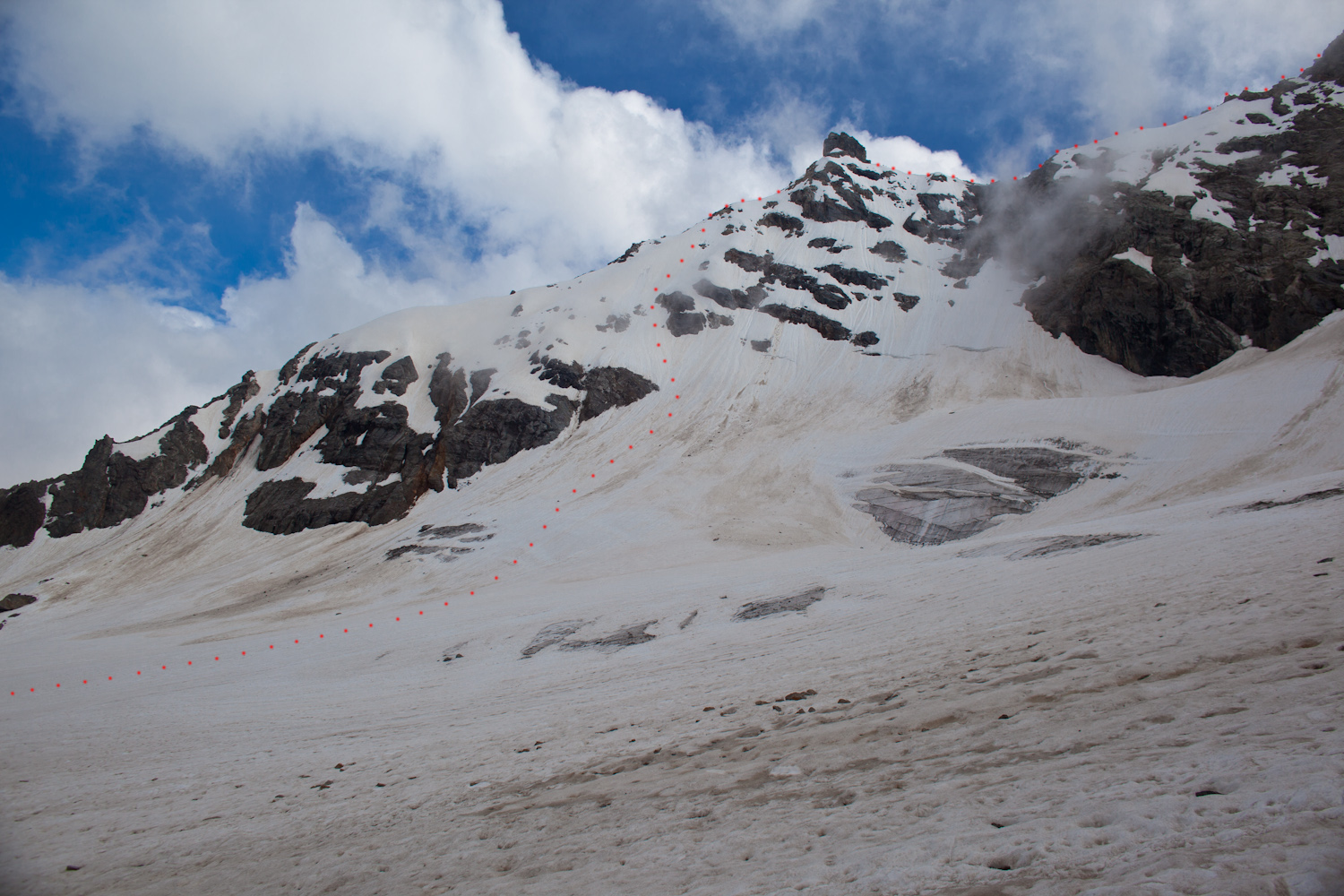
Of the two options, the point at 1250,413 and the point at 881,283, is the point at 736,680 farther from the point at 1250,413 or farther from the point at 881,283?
the point at 881,283

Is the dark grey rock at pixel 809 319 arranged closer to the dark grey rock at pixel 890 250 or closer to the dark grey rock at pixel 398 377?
the dark grey rock at pixel 890 250

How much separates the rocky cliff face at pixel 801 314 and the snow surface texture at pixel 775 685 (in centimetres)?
1059

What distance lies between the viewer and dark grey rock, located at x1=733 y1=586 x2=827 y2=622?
15211 millimetres

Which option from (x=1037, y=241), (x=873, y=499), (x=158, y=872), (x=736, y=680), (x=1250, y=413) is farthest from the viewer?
(x=1037, y=241)

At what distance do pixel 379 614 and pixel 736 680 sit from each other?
2323 cm

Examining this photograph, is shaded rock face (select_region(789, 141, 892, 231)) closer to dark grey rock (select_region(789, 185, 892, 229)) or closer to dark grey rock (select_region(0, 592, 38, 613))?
dark grey rock (select_region(789, 185, 892, 229))

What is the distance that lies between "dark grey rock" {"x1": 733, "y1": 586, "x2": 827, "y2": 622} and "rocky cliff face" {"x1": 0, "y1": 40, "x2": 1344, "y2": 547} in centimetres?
4099

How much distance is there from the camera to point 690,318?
223ft

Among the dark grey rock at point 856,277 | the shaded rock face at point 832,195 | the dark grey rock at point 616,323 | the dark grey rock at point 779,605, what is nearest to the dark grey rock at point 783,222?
the shaded rock face at point 832,195

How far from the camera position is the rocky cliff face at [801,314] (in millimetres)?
51250

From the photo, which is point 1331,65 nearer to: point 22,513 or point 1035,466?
point 1035,466

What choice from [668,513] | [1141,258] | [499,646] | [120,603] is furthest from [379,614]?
[1141,258]

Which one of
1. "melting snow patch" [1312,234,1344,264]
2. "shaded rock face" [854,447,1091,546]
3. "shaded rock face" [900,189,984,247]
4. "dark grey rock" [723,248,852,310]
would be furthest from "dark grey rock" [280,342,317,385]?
"melting snow patch" [1312,234,1344,264]

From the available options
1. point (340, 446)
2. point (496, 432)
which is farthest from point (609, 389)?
point (340, 446)
